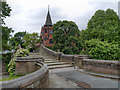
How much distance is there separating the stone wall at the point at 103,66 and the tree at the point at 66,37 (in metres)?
9.36

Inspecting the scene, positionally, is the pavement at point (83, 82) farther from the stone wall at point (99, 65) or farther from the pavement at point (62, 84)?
the stone wall at point (99, 65)

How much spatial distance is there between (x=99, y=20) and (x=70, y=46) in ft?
27.3

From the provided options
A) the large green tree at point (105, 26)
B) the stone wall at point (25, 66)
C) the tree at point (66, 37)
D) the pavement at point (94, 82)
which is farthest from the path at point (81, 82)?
the large green tree at point (105, 26)

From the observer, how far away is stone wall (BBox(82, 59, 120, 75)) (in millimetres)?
6113

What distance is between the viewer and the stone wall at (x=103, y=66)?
20.1 feet

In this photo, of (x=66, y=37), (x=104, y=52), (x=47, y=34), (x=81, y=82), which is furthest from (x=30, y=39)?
(x=81, y=82)

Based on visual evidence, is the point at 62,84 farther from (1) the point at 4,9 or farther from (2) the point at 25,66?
(1) the point at 4,9

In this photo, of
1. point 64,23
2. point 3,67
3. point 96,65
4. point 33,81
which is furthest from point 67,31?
point 33,81

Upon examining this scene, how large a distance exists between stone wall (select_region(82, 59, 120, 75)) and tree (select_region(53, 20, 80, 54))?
9.36 metres

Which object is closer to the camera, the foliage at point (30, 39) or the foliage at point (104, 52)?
the foliage at point (104, 52)

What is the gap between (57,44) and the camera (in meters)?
18.0

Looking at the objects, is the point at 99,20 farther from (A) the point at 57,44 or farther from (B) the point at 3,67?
(B) the point at 3,67

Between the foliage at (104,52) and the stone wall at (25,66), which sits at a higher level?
the foliage at (104,52)

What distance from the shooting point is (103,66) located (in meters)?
6.57
